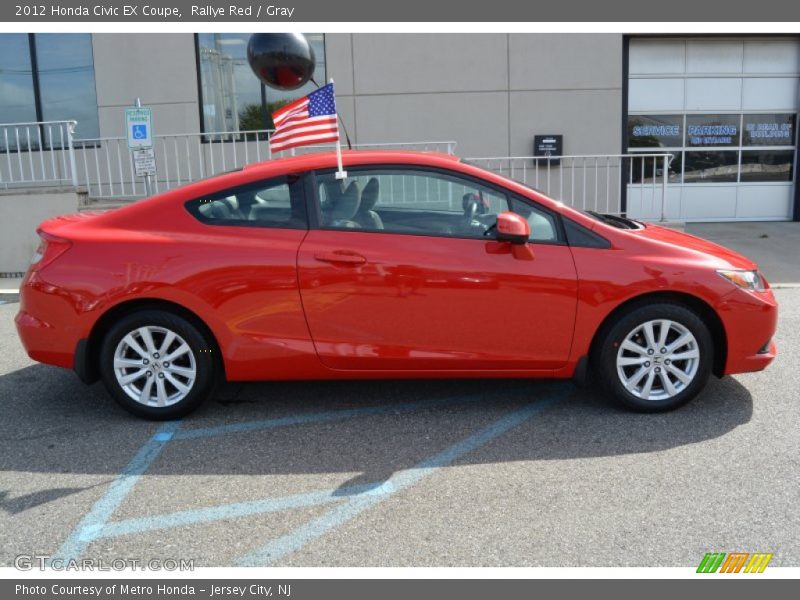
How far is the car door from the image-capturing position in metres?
4.25

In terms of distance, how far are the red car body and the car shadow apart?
0.31 m

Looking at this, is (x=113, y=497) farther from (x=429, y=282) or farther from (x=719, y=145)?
(x=719, y=145)

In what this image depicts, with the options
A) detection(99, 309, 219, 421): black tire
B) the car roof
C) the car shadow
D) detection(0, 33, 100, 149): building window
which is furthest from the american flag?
detection(0, 33, 100, 149): building window

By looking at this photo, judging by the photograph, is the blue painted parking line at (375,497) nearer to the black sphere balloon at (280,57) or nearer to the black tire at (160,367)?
the black tire at (160,367)

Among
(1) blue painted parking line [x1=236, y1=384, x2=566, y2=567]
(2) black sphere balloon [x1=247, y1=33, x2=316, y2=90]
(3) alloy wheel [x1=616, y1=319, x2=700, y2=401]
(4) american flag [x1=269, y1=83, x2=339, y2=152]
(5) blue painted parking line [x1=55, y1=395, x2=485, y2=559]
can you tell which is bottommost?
(1) blue painted parking line [x1=236, y1=384, x2=566, y2=567]

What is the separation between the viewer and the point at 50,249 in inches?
176

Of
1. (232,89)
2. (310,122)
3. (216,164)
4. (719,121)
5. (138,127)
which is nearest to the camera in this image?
(310,122)

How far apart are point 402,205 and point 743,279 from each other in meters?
2.05

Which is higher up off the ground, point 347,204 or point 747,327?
point 347,204

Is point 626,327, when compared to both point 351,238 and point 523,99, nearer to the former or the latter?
point 351,238

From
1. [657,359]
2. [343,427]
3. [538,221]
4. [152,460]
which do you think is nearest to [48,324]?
[152,460]

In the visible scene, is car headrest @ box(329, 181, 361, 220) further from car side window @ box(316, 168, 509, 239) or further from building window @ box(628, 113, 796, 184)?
building window @ box(628, 113, 796, 184)

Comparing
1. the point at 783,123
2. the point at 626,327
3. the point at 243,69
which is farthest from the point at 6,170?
the point at 783,123

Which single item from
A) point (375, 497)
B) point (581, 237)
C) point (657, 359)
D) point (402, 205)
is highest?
point (402, 205)
